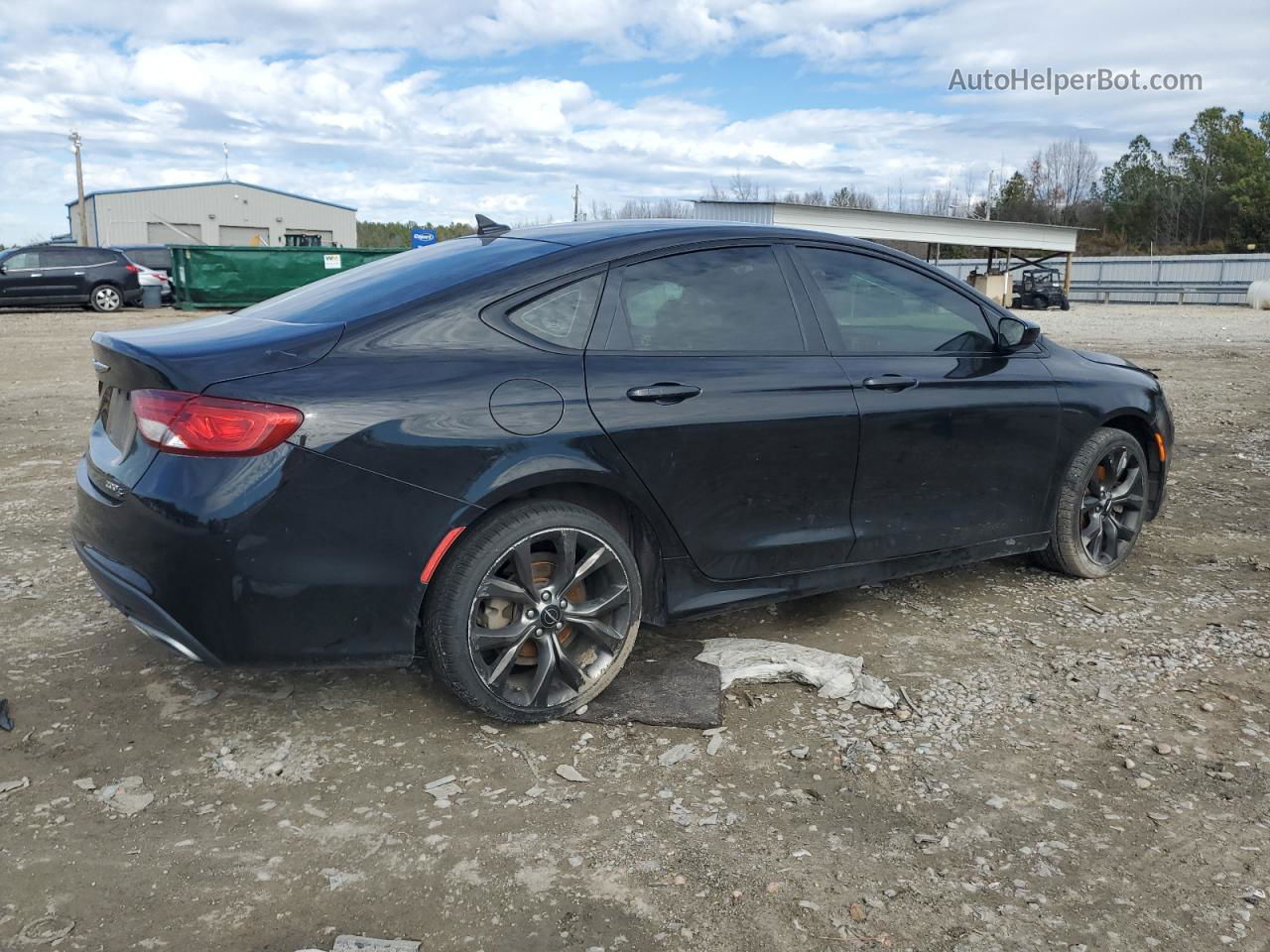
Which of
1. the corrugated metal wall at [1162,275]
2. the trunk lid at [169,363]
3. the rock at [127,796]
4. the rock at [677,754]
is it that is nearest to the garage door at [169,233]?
the corrugated metal wall at [1162,275]

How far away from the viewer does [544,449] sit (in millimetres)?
3314

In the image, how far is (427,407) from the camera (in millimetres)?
3182

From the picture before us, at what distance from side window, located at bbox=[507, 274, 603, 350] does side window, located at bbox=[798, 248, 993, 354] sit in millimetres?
988

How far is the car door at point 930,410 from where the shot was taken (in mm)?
4105

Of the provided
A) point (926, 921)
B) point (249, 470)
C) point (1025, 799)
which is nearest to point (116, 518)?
point (249, 470)

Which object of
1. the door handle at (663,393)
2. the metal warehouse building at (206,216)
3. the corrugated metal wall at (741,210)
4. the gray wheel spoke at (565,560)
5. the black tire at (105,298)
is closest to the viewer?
the gray wheel spoke at (565,560)

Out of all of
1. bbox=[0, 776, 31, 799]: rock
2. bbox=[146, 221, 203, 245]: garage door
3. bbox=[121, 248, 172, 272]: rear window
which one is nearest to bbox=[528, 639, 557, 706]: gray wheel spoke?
bbox=[0, 776, 31, 799]: rock

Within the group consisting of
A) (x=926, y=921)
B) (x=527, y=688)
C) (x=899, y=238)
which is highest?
(x=899, y=238)

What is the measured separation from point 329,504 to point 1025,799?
217 centimetres

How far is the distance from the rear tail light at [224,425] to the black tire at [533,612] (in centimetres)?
64

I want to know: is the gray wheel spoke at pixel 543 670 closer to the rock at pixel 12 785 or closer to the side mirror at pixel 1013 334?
the rock at pixel 12 785

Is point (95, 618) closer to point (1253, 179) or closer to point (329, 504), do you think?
point (329, 504)

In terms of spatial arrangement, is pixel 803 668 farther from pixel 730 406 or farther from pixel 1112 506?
pixel 1112 506

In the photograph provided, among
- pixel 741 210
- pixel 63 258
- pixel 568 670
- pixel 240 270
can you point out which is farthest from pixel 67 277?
pixel 568 670
